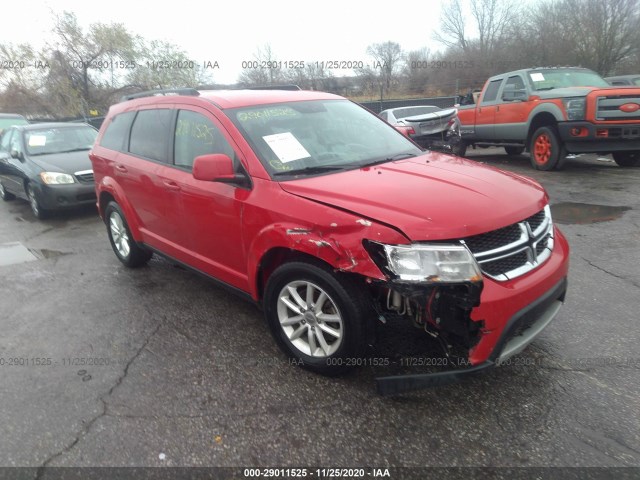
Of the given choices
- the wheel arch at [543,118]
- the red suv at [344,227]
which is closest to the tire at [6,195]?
the red suv at [344,227]

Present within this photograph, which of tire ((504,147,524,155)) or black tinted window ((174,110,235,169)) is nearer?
black tinted window ((174,110,235,169))

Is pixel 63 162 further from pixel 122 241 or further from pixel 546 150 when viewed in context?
pixel 546 150

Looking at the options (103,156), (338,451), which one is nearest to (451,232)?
(338,451)

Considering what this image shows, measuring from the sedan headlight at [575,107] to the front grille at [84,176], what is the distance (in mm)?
8471

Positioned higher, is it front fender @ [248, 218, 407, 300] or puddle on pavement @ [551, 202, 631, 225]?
front fender @ [248, 218, 407, 300]

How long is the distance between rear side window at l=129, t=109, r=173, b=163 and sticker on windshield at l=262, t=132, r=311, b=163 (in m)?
1.15

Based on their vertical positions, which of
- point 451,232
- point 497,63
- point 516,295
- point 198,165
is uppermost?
point 497,63

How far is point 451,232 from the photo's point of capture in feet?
7.43

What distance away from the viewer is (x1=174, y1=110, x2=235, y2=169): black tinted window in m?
3.29

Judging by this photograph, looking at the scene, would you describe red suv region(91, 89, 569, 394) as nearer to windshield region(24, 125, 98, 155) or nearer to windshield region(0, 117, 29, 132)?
windshield region(24, 125, 98, 155)

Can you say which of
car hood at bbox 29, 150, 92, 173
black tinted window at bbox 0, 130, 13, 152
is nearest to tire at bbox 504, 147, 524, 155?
car hood at bbox 29, 150, 92, 173

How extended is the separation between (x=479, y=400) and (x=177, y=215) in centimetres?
262

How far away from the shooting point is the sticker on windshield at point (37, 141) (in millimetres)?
8141

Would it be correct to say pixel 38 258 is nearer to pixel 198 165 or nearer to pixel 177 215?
pixel 177 215
